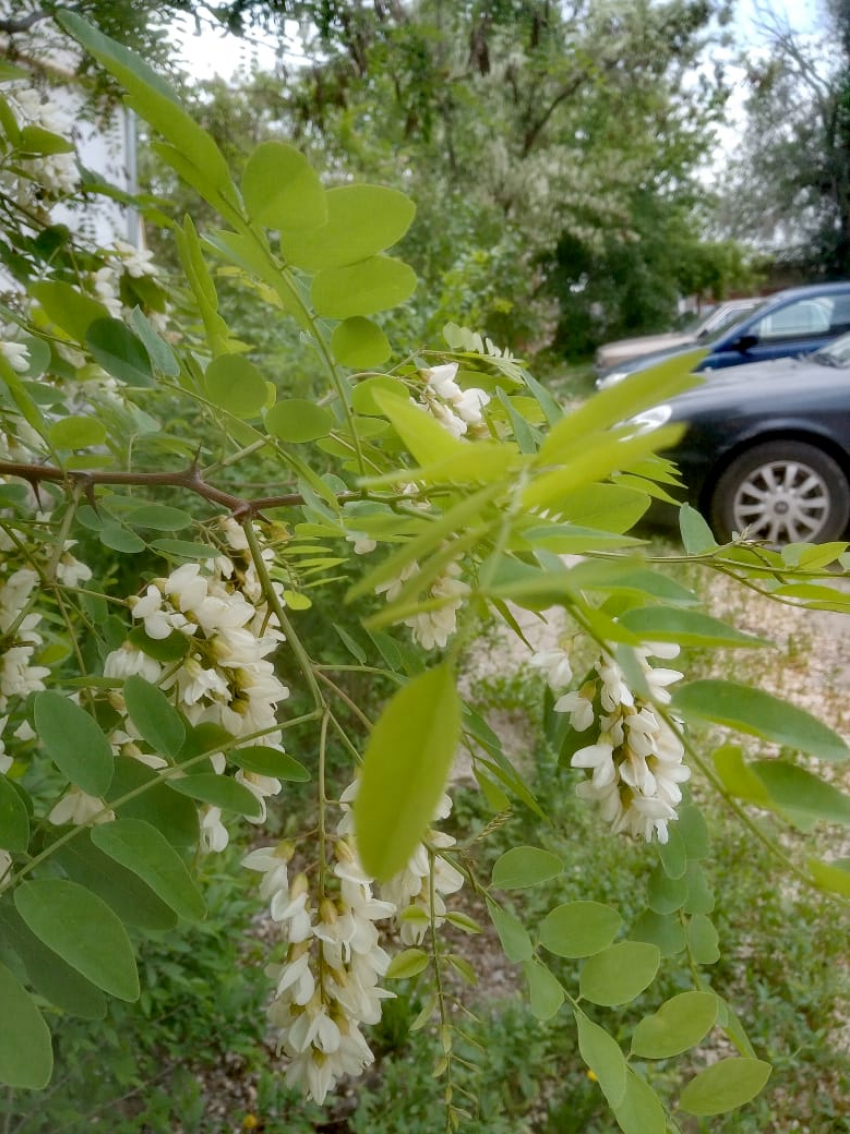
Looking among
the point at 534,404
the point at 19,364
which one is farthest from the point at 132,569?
the point at 534,404

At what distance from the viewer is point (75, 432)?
0.52 metres

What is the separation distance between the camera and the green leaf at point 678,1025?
0.41 m

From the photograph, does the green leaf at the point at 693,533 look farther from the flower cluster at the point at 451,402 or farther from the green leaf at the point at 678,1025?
the green leaf at the point at 678,1025

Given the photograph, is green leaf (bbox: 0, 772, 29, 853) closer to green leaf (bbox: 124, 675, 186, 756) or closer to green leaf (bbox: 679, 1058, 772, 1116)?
green leaf (bbox: 124, 675, 186, 756)

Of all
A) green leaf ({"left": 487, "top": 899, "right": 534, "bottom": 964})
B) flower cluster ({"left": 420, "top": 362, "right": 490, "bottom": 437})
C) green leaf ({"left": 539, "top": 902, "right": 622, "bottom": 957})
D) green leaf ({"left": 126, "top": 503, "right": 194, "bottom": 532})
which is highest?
flower cluster ({"left": 420, "top": 362, "right": 490, "bottom": 437})

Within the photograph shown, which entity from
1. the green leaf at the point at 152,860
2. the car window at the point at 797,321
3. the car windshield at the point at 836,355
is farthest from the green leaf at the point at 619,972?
the car window at the point at 797,321

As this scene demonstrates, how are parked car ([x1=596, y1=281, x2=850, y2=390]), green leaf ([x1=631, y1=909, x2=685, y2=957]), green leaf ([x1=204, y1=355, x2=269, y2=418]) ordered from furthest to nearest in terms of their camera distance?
parked car ([x1=596, y1=281, x2=850, y2=390]) → green leaf ([x1=631, y1=909, x2=685, y2=957]) → green leaf ([x1=204, y1=355, x2=269, y2=418])

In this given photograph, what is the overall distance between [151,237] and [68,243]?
2934 mm

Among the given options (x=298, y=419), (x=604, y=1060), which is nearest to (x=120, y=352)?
(x=298, y=419)

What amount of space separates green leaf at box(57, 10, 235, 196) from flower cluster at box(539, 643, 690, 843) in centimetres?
27

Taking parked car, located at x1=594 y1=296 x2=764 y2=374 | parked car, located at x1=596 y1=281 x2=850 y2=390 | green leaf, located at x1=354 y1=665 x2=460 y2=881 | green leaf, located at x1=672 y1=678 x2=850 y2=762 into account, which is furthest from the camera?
parked car, located at x1=594 y1=296 x2=764 y2=374

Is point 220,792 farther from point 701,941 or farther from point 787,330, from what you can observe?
point 787,330

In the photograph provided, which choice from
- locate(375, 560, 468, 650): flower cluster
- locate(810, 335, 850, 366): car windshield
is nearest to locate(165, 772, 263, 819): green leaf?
locate(375, 560, 468, 650): flower cluster

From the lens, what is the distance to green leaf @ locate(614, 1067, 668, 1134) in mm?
396
